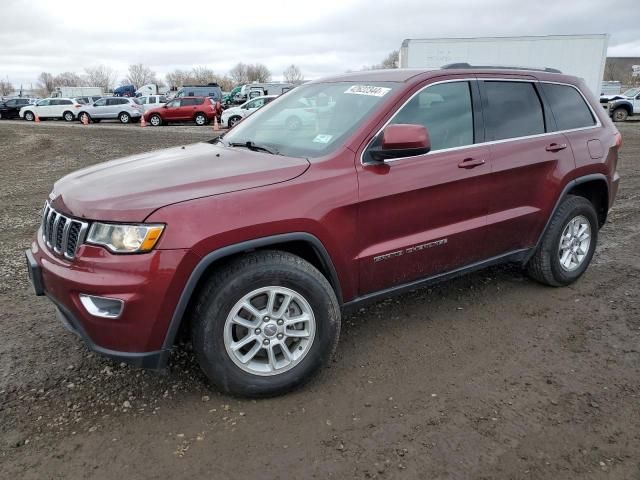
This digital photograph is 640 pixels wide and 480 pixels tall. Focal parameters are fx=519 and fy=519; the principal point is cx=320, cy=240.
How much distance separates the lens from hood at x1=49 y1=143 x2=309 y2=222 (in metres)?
2.57

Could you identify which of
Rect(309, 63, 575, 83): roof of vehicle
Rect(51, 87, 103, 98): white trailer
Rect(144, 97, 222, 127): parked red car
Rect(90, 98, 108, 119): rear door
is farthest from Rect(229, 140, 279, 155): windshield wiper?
Rect(51, 87, 103, 98): white trailer

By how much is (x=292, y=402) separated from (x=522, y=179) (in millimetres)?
2339

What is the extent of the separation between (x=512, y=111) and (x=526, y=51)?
57.0 ft

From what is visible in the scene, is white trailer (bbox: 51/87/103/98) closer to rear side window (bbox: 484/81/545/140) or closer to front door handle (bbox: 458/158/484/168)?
rear side window (bbox: 484/81/545/140)

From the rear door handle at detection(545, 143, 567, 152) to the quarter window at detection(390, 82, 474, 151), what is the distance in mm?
785

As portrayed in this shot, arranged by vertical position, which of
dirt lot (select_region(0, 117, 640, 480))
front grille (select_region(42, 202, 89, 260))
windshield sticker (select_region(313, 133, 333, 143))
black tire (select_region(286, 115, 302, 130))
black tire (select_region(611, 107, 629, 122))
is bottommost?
dirt lot (select_region(0, 117, 640, 480))

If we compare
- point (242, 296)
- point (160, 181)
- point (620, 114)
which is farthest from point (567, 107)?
point (620, 114)

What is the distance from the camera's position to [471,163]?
3510 mm

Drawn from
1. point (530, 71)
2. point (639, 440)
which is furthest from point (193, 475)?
point (530, 71)

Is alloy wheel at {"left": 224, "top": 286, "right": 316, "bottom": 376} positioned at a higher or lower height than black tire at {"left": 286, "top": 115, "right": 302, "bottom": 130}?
lower

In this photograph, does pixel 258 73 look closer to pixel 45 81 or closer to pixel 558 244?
pixel 45 81

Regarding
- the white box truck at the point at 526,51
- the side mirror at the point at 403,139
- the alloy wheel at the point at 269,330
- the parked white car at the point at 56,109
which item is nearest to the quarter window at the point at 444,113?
the side mirror at the point at 403,139

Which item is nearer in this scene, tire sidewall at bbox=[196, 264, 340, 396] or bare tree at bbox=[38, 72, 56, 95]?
tire sidewall at bbox=[196, 264, 340, 396]

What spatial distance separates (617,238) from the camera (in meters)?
5.79
